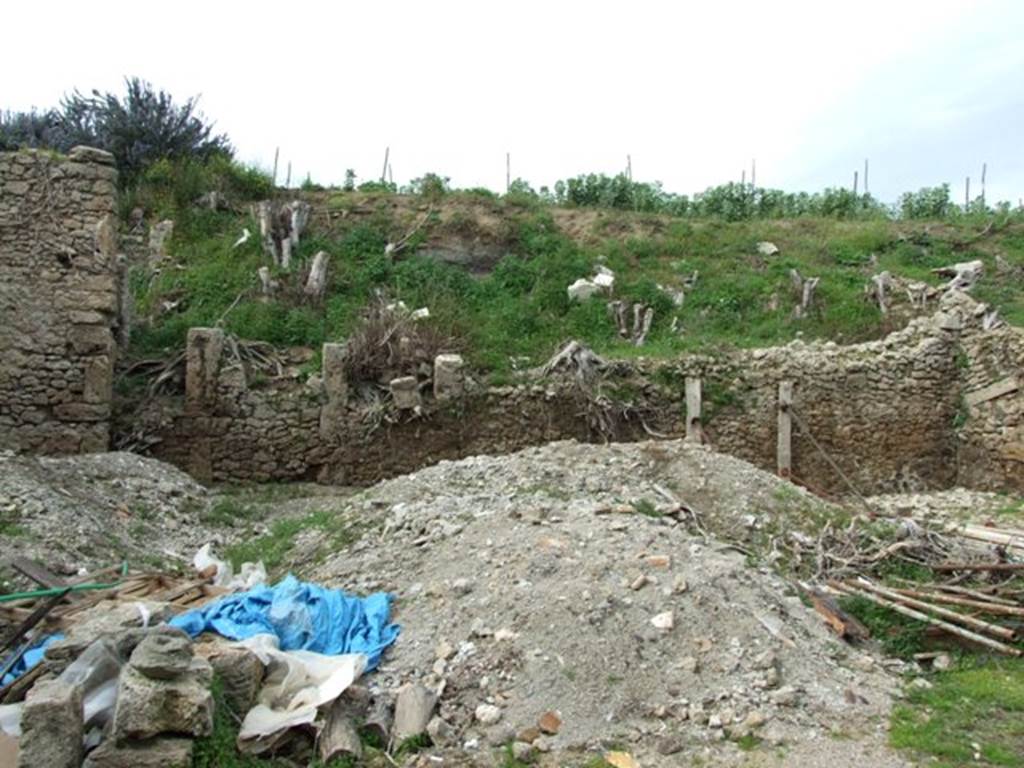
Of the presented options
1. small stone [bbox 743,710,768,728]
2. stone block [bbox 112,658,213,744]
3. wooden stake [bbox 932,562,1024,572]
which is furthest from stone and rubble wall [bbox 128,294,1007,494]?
stone block [bbox 112,658,213,744]

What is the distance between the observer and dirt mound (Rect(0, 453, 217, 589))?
7.29 meters

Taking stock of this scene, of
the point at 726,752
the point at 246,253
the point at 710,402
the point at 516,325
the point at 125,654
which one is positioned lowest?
the point at 726,752

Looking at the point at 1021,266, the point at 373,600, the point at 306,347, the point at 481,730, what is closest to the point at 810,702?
the point at 481,730

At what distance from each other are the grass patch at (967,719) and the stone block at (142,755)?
331cm

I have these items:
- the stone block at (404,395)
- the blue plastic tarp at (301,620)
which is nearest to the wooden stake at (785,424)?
the stone block at (404,395)

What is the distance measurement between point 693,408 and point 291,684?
887 centimetres

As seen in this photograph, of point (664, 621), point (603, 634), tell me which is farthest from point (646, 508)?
point (603, 634)

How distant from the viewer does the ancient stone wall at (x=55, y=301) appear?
11.0 meters

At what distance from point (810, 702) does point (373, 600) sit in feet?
8.56

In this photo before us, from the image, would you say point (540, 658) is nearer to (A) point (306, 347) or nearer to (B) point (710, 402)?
(B) point (710, 402)

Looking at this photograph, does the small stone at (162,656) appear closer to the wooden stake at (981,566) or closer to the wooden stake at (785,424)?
the wooden stake at (981,566)

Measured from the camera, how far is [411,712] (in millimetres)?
4723

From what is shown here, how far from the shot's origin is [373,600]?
5.88 meters

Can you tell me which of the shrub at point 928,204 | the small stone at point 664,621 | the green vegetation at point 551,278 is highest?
the shrub at point 928,204
